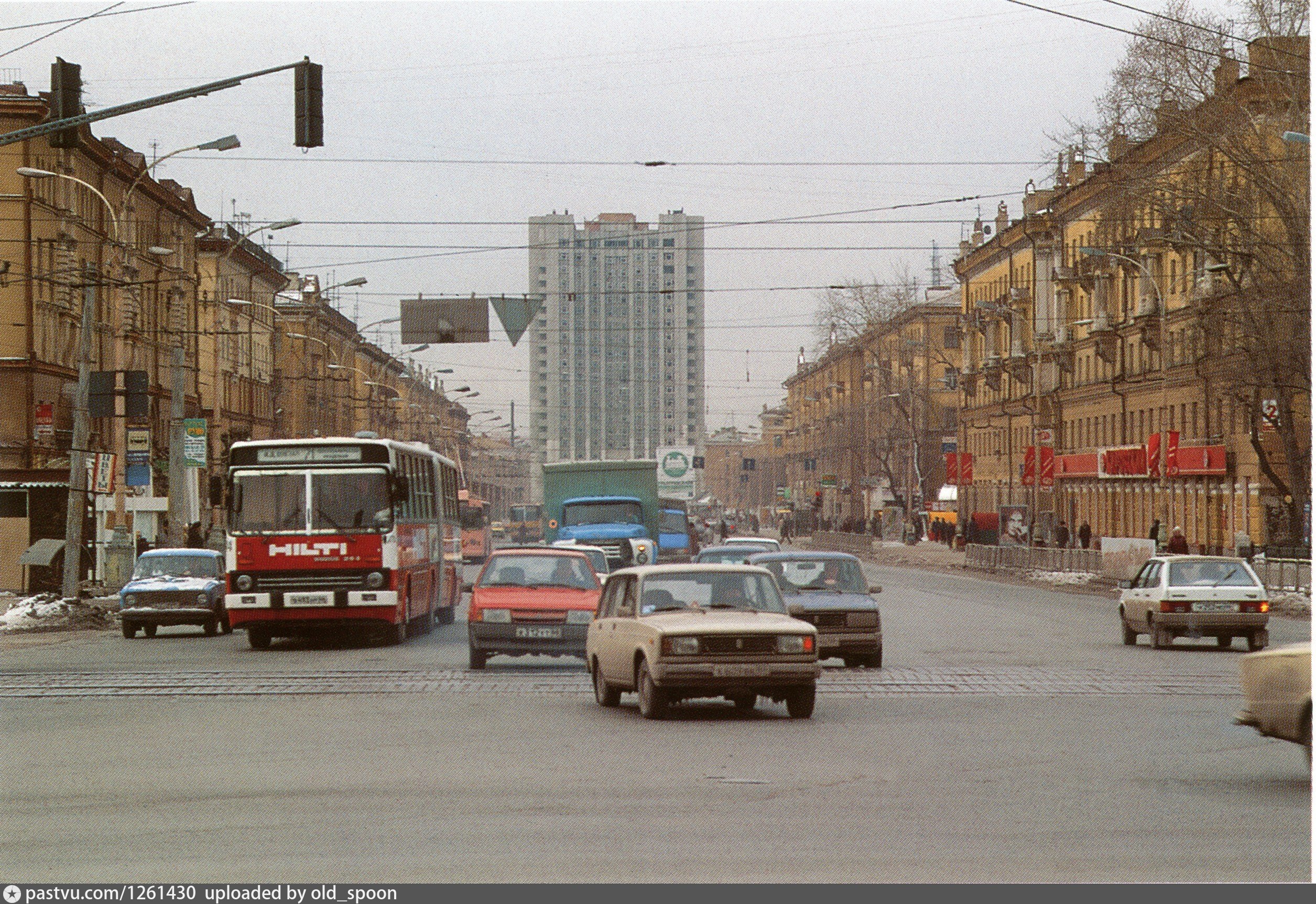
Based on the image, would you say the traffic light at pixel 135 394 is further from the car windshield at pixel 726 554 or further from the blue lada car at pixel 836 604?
the blue lada car at pixel 836 604

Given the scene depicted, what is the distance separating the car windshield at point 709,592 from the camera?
18.9 metres

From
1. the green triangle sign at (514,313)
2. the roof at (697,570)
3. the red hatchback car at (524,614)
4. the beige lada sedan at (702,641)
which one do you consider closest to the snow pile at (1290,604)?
the green triangle sign at (514,313)

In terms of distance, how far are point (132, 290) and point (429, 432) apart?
5245cm

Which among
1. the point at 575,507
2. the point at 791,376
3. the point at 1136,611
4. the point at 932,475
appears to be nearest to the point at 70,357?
the point at 575,507

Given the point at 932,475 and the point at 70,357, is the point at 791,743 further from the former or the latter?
the point at 932,475

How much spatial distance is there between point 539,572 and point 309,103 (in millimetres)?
7727

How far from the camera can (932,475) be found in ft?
465

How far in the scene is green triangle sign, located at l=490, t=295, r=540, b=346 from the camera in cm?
4544

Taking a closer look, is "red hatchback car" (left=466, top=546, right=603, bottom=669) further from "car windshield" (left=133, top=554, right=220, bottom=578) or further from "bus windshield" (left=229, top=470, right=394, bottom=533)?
"car windshield" (left=133, top=554, right=220, bottom=578)

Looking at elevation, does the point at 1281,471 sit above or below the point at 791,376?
below

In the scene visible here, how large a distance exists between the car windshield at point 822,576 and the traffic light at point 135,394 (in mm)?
17653

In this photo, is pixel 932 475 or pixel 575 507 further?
pixel 932 475

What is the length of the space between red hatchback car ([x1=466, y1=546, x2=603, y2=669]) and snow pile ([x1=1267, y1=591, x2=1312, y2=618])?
70.7 ft

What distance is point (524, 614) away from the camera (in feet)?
82.5
